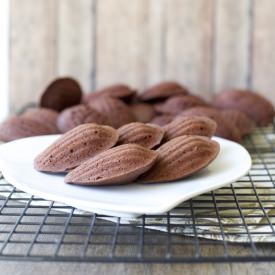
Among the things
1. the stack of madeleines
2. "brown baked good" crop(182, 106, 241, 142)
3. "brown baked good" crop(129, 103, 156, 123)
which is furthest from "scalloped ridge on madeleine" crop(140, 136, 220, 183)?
"brown baked good" crop(129, 103, 156, 123)

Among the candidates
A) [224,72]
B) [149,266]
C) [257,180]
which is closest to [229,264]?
[149,266]

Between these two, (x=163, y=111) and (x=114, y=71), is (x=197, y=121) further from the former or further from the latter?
(x=114, y=71)

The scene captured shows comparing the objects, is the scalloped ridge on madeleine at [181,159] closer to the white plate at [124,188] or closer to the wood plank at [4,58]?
the white plate at [124,188]

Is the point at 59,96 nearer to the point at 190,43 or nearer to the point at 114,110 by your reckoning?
the point at 114,110

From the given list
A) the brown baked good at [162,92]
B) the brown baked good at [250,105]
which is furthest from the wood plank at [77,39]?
the brown baked good at [250,105]

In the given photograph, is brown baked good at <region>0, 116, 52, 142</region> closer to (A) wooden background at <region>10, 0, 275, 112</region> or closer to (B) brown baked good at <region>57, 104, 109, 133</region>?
(B) brown baked good at <region>57, 104, 109, 133</region>

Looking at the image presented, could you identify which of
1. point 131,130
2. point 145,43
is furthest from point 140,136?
point 145,43
